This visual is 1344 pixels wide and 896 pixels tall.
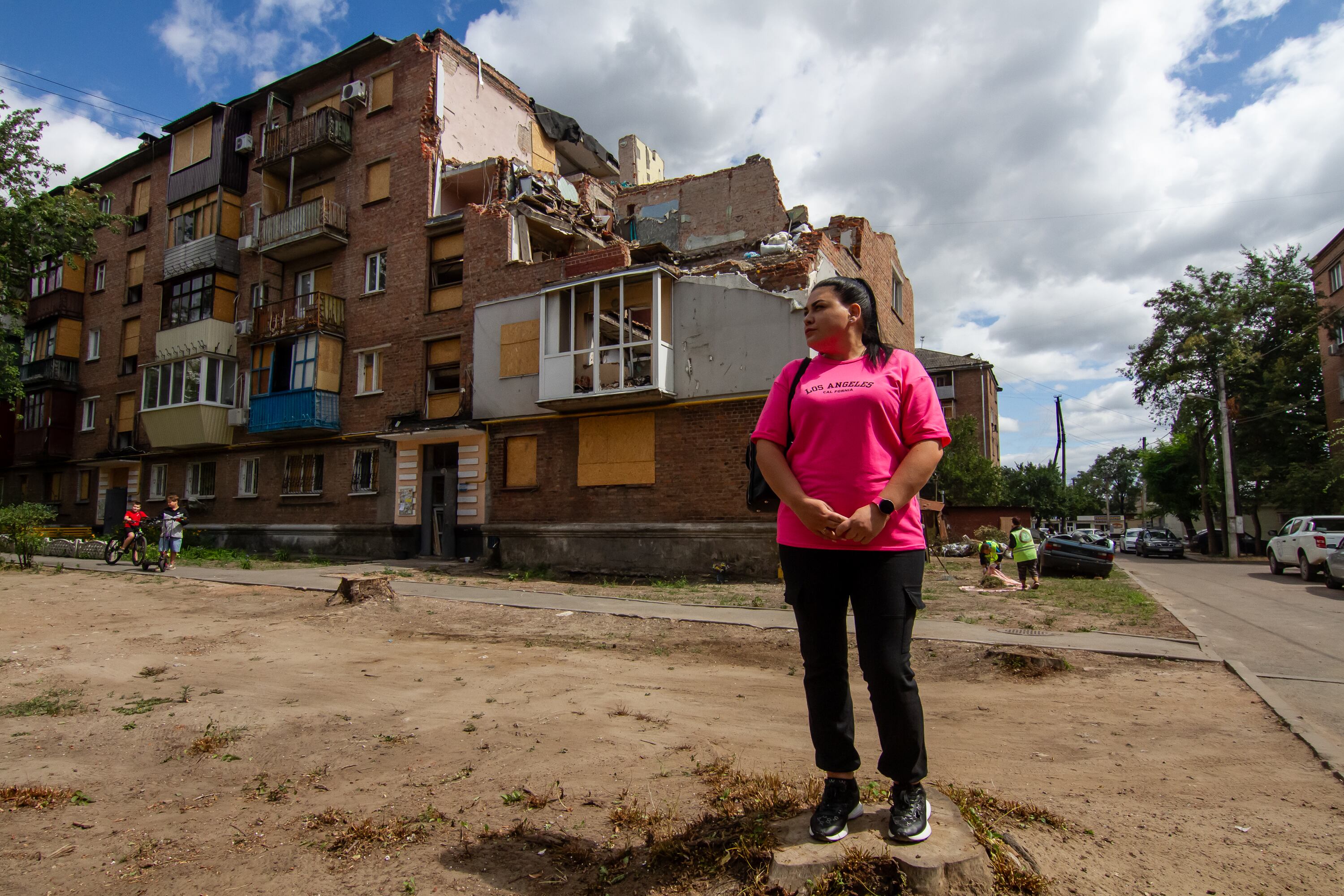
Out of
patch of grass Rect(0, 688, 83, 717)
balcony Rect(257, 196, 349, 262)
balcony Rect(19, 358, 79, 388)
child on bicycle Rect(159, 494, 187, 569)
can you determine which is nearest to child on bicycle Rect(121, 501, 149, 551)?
child on bicycle Rect(159, 494, 187, 569)

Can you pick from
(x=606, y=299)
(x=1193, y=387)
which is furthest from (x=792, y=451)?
(x=1193, y=387)

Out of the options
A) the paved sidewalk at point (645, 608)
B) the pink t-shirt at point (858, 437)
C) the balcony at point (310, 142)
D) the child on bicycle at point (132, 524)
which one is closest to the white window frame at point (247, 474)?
the paved sidewalk at point (645, 608)

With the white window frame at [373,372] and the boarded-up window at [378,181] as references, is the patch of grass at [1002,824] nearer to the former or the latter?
the white window frame at [373,372]

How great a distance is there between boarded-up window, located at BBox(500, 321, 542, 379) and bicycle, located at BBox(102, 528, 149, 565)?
8.66 metres

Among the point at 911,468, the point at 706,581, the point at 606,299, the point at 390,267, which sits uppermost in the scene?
the point at 390,267

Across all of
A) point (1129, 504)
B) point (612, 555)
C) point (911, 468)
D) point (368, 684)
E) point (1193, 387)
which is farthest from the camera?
point (1129, 504)

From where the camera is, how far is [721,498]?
48.4 ft

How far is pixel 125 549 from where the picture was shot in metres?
16.5

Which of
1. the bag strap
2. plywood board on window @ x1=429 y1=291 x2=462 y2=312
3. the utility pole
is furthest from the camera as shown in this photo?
the utility pole

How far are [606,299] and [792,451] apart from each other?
14688 millimetres

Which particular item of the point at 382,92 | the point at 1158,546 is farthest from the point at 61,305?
the point at 1158,546

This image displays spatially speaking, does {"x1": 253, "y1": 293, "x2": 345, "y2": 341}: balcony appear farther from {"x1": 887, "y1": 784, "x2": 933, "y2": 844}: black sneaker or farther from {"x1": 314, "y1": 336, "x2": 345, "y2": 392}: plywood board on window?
{"x1": 887, "y1": 784, "x2": 933, "y2": 844}: black sneaker

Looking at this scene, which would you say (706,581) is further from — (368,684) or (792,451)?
(792,451)

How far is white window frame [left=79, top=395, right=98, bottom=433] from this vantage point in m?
28.0
